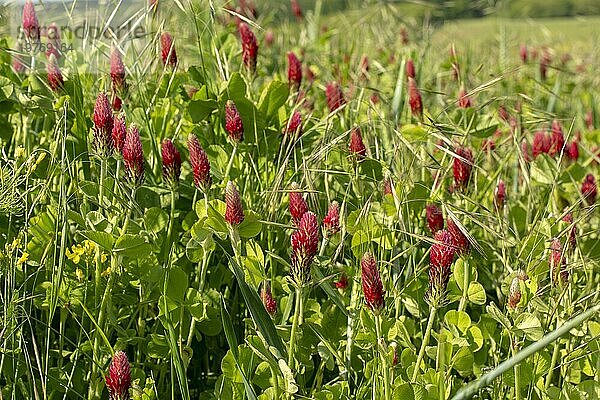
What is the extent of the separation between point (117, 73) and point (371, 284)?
68cm

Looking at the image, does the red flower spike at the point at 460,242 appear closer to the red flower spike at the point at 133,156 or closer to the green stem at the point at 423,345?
the green stem at the point at 423,345

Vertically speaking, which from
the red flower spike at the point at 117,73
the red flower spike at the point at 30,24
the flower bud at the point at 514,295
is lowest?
the flower bud at the point at 514,295

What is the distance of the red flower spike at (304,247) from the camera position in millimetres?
1072

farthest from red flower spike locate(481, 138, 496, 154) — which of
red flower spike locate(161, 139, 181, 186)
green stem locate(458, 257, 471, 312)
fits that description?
red flower spike locate(161, 139, 181, 186)

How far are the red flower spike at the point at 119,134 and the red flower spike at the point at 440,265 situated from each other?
0.49 meters

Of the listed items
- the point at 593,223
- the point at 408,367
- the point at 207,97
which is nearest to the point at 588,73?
the point at 593,223

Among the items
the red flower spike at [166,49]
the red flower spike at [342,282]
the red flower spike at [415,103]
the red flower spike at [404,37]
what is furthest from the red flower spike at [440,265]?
the red flower spike at [404,37]

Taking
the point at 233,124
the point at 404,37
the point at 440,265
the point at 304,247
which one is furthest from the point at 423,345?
the point at 404,37

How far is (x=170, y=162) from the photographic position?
129 centimetres

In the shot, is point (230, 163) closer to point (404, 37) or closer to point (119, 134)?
point (119, 134)

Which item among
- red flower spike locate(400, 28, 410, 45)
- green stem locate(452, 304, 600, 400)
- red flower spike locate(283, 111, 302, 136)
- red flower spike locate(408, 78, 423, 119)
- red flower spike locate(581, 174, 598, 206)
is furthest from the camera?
red flower spike locate(400, 28, 410, 45)

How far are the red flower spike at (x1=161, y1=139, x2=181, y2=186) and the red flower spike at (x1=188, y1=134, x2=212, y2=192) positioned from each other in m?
0.03

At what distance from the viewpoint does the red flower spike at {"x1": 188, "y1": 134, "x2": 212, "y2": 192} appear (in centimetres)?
126

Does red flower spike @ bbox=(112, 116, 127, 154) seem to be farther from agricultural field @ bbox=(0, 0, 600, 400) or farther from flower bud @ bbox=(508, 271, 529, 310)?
flower bud @ bbox=(508, 271, 529, 310)
